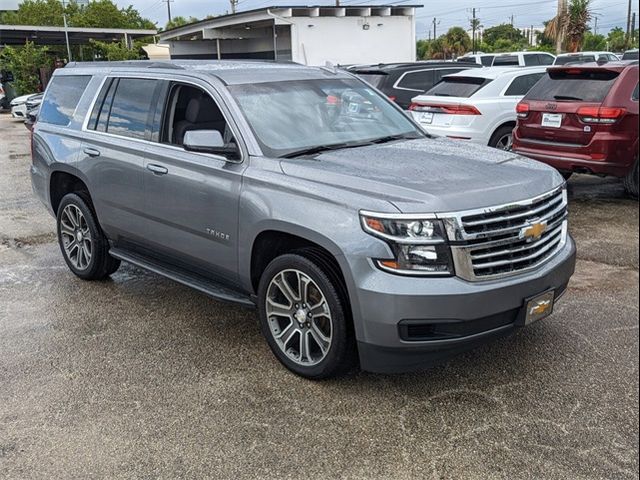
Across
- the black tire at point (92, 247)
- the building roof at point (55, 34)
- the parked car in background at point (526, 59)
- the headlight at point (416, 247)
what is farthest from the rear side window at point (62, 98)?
the building roof at point (55, 34)

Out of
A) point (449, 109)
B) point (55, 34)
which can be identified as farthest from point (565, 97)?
point (55, 34)

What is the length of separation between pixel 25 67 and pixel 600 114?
33631mm

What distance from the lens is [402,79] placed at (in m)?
11.8

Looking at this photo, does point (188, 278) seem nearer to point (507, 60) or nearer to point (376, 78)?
point (376, 78)

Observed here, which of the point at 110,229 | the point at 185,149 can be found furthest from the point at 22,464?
the point at 110,229

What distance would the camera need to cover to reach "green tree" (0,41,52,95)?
112 ft

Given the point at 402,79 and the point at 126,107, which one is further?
the point at 402,79

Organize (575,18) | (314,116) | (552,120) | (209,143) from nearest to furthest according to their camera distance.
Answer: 1. (575,18)
2. (209,143)
3. (314,116)
4. (552,120)

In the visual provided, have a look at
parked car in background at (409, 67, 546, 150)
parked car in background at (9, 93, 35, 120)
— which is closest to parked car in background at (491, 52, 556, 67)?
parked car in background at (409, 67, 546, 150)

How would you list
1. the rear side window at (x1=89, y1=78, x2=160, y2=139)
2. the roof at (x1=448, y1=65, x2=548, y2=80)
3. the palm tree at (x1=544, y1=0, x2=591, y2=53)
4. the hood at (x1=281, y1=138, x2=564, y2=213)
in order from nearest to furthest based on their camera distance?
1. the palm tree at (x1=544, y1=0, x2=591, y2=53)
2. the hood at (x1=281, y1=138, x2=564, y2=213)
3. the rear side window at (x1=89, y1=78, x2=160, y2=139)
4. the roof at (x1=448, y1=65, x2=548, y2=80)

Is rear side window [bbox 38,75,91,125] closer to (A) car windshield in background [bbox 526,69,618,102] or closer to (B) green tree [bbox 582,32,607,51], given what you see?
(B) green tree [bbox 582,32,607,51]

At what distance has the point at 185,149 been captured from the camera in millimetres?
4367

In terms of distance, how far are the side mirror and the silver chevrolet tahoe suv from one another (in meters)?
0.01

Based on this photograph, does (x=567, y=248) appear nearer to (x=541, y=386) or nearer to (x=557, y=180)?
(x=557, y=180)
